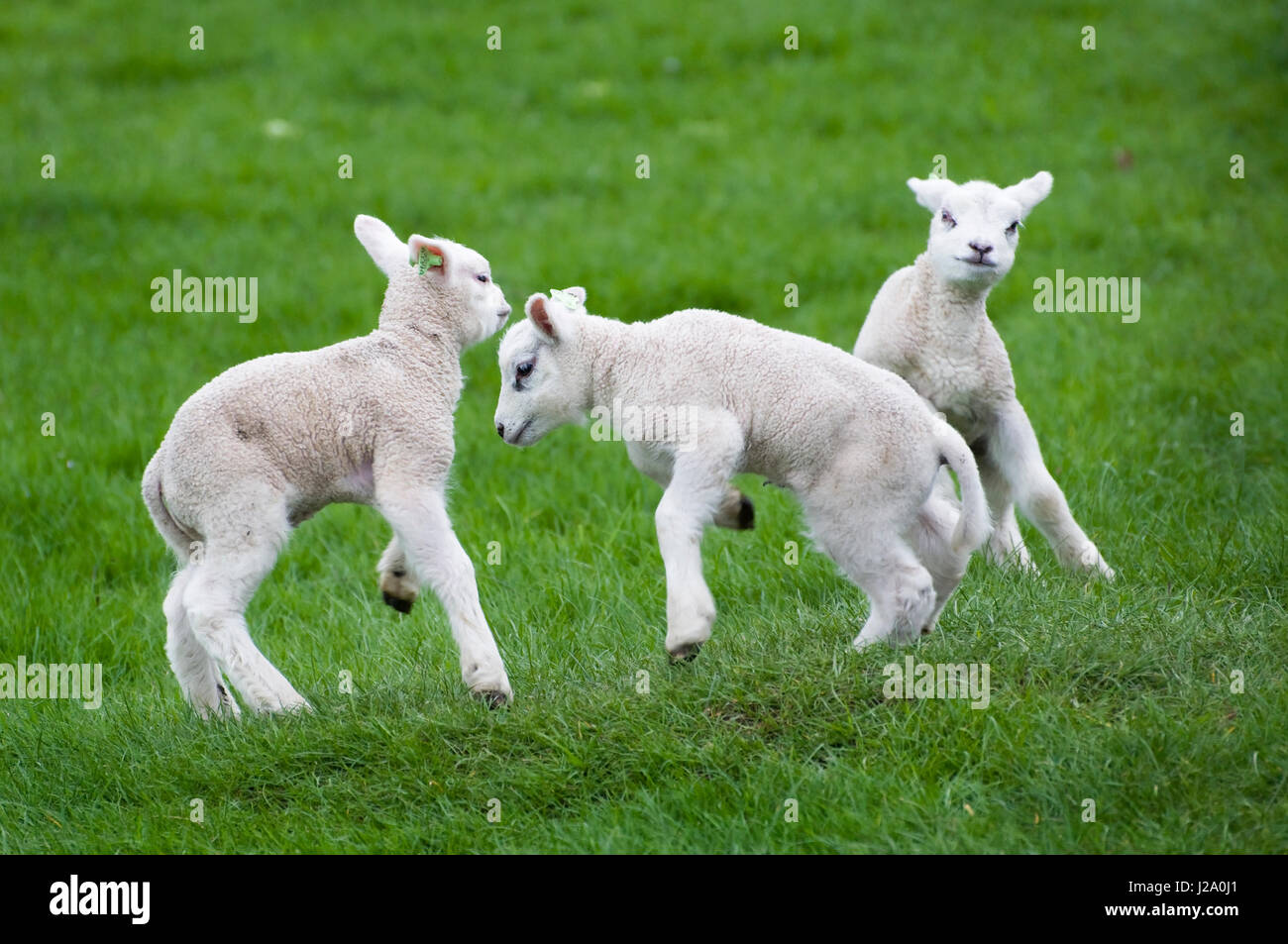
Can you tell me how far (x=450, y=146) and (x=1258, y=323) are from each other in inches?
289

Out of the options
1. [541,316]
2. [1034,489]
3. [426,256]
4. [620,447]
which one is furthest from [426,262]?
[620,447]

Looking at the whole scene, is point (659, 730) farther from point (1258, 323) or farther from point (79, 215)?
point (79, 215)

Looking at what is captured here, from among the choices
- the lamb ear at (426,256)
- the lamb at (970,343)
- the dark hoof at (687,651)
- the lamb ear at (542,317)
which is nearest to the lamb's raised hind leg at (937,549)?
the lamb at (970,343)

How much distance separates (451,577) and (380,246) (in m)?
1.34

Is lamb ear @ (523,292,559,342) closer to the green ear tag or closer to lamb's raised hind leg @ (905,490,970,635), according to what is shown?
the green ear tag

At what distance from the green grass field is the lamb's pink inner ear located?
4.23ft

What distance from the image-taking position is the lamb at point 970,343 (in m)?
5.96

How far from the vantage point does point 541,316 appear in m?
5.34

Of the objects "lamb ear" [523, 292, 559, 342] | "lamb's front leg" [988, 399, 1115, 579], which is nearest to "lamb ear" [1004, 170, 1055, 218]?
"lamb's front leg" [988, 399, 1115, 579]

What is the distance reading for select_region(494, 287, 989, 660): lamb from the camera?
16.7 ft

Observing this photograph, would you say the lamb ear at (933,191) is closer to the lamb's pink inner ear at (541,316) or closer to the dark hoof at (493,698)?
the lamb's pink inner ear at (541,316)

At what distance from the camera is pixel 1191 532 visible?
682 centimetres

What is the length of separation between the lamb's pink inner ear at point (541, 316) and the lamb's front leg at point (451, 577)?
2.34 feet
